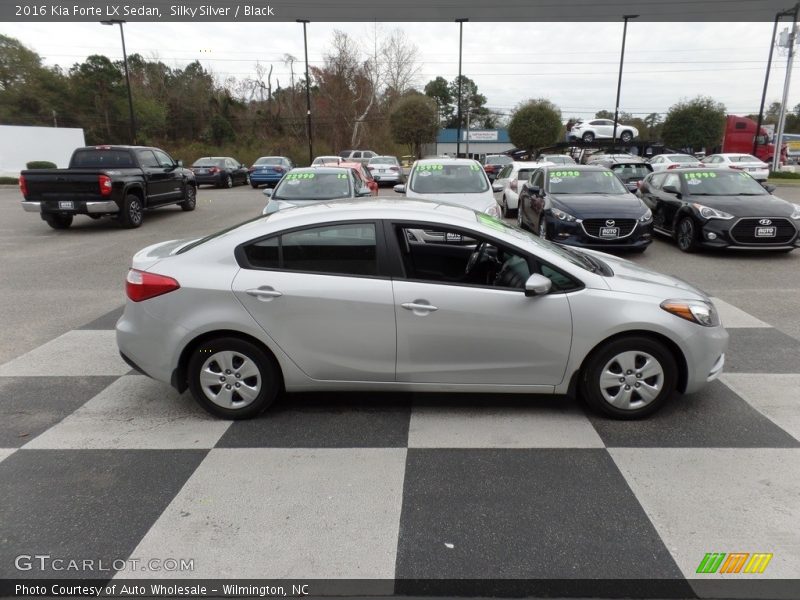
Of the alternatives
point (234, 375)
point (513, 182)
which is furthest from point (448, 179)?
point (234, 375)

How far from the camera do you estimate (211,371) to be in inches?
154

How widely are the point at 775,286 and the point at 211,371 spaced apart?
780cm

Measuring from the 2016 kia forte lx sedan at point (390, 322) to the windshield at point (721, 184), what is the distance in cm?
776

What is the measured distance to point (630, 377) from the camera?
12.6 ft

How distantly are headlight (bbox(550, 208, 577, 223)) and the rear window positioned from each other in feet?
34.6

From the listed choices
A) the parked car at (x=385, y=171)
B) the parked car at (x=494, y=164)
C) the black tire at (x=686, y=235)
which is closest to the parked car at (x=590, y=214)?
the black tire at (x=686, y=235)

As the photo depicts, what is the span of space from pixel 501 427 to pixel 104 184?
Answer: 1192 centimetres

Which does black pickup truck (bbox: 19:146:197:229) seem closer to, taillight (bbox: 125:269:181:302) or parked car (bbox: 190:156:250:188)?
taillight (bbox: 125:269:181:302)

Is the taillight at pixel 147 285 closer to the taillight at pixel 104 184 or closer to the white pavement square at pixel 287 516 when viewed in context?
the white pavement square at pixel 287 516

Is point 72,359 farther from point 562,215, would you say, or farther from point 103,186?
point 103,186

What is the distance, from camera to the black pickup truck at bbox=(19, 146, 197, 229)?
490 inches

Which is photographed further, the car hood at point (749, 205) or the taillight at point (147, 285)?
the car hood at point (749, 205)

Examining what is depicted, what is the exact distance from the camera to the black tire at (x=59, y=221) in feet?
43.7

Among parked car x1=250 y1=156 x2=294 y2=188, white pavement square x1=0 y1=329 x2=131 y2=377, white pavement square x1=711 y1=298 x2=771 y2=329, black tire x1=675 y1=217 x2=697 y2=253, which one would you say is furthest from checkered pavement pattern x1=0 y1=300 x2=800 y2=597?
parked car x1=250 y1=156 x2=294 y2=188
